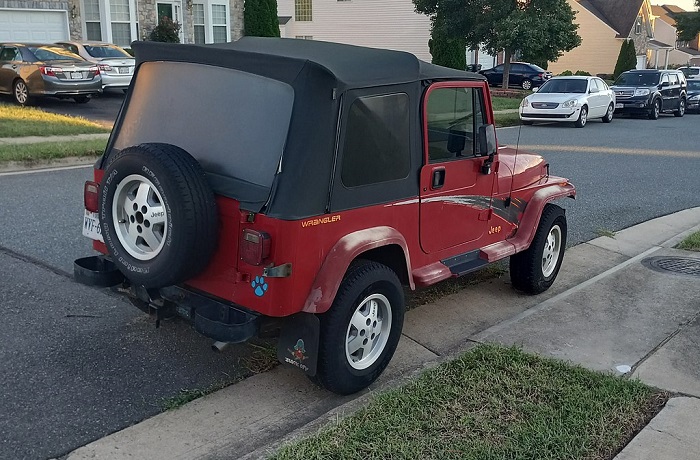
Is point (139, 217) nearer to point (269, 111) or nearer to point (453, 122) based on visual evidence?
point (269, 111)

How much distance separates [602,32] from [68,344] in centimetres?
5802

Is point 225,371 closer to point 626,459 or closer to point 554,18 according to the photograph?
point 626,459

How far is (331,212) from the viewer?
4082 millimetres

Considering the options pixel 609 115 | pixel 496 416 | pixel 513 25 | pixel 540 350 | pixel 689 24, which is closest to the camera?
pixel 496 416

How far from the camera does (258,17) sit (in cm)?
3003

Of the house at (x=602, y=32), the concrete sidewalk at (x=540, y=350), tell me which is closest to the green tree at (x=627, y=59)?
the house at (x=602, y=32)

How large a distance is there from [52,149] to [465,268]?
8756 millimetres

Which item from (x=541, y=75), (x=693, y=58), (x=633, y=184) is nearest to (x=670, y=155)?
(x=633, y=184)

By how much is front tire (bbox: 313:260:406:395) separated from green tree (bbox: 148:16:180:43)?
78.1 feet

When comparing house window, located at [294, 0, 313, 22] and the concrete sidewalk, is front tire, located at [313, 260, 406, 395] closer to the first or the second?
the concrete sidewalk

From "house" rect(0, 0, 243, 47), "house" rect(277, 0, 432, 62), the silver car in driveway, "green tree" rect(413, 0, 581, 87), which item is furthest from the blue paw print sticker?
"house" rect(277, 0, 432, 62)

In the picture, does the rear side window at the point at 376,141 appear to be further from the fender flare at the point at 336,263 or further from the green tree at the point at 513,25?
the green tree at the point at 513,25

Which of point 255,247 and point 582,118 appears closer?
point 255,247

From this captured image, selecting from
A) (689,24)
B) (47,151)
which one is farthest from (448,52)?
(689,24)
